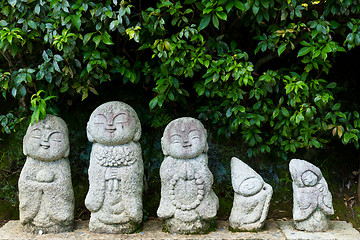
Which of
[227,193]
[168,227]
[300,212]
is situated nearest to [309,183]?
[300,212]

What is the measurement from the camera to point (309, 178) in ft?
15.8

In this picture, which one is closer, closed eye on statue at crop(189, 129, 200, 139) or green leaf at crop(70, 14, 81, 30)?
green leaf at crop(70, 14, 81, 30)

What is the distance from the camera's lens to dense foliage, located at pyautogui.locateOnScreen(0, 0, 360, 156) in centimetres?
472

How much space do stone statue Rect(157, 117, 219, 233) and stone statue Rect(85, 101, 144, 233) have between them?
378 mm

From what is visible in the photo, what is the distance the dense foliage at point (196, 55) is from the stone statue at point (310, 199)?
0.60m

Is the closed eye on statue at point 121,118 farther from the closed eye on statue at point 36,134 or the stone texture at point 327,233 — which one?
the stone texture at point 327,233

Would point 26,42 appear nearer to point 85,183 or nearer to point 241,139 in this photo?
point 85,183

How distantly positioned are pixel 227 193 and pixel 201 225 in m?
1.00

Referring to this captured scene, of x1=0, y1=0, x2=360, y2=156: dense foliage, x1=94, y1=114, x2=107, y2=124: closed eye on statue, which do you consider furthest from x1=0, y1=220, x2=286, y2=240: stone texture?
x1=94, y1=114, x2=107, y2=124: closed eye on statue

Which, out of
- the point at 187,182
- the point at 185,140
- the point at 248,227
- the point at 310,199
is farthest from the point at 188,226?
the point at 310,199

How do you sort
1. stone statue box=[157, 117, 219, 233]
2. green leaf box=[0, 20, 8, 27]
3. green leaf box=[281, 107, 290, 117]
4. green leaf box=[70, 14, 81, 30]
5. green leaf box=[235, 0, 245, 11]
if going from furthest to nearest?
green leaf box=[281, 107, 290, 117]
stone statue box=[157, 117, 219, 233]
green leaf box=[0, 20, 8, 27]
green leaf box=[70, 14, 81, 30]
green leaf box=[235, 0, 245, 11]

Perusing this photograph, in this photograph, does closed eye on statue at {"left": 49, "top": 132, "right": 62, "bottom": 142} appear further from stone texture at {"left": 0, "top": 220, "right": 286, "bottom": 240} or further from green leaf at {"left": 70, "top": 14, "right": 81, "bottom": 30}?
green leaf at {"left": 70, "top": 14, "right": 81, "bottom": 30}

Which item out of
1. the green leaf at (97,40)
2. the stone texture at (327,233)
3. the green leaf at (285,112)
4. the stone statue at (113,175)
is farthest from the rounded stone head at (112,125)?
the stone texture at (327,233)

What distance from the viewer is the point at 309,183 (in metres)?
4.84
